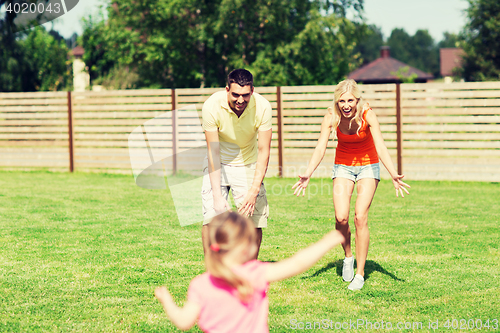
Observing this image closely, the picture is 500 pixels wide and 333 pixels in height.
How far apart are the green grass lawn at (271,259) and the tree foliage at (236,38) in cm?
1331

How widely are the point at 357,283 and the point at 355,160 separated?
43.3 inches

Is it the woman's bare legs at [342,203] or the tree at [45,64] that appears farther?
the tree at [45,64]

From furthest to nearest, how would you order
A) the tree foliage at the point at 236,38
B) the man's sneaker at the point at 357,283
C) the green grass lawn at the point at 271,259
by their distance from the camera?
the tree foliage at the point at 236,38
the man's sneaker at the point at 357,283
the green grass lawn at the point at 271,259

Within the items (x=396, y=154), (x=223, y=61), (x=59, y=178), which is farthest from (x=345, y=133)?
(x=223, y=61)

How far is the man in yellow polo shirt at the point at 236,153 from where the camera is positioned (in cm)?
443

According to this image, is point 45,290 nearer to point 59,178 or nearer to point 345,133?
point 345,133

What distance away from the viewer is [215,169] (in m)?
4.59

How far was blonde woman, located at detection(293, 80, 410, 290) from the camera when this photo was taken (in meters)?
4.69

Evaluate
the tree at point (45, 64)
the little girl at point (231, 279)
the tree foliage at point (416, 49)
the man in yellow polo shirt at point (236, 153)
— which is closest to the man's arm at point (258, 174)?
the man in yellow polo shirt at point (236, 153)

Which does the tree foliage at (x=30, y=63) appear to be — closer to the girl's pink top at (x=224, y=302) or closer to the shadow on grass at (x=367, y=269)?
the shadow on grass at (x=367, y=269)

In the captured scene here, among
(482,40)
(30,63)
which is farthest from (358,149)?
(30,63)

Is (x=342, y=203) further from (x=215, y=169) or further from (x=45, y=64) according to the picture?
(x=45, y=64)

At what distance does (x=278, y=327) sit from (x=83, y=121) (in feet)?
35.7

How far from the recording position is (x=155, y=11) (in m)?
22.9
